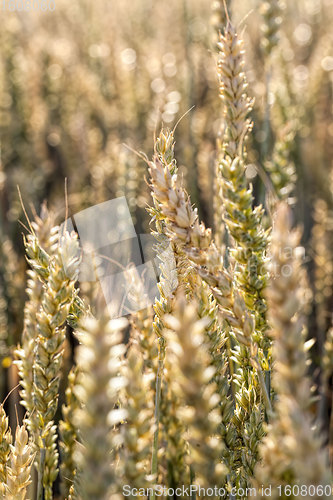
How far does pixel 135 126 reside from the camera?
5.37ft

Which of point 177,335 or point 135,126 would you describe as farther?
point 135,126

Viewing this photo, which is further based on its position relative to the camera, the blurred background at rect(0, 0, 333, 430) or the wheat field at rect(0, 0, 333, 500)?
the blurred background at rect(0, 0, 333, 430)

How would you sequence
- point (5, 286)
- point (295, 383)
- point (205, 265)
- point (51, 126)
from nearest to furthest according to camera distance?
point (295, 383) → point (205, 265) → point (5, 286) → point (51, 126)

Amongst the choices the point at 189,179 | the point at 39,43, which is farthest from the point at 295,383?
the point at 39,43

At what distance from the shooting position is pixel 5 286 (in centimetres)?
121

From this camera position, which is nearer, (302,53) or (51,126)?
(51,126)

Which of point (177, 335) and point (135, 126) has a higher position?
point (135, 126)

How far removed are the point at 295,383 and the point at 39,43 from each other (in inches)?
88.3

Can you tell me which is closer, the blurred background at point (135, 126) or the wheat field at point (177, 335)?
the wheat field at point (177, 335)

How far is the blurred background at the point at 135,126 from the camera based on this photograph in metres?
1.22

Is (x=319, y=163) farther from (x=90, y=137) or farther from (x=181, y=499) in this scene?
(x=181, y=499)

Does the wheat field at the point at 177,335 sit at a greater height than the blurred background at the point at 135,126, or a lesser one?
lesser

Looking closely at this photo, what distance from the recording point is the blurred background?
1219mm

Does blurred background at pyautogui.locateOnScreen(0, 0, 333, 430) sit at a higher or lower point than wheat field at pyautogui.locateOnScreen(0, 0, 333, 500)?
higher
